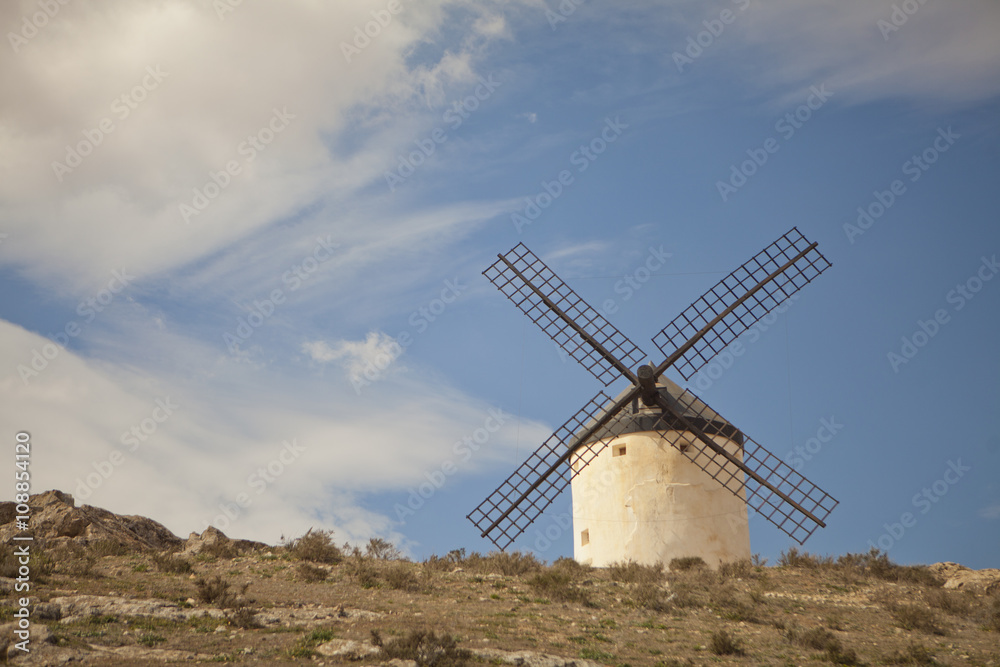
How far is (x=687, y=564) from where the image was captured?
18.2m

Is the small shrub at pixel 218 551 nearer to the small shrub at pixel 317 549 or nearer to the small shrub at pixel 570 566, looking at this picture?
the small shrub at pixel 317 549

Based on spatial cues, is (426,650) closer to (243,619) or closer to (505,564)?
(243,619)

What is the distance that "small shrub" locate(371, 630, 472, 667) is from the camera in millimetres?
10227

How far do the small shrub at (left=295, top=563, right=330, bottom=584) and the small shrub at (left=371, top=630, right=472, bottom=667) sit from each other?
5.02m

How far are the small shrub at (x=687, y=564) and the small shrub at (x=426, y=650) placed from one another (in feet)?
28.3

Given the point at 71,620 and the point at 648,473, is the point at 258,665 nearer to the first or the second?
the point at 71,620

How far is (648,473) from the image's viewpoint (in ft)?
62.3

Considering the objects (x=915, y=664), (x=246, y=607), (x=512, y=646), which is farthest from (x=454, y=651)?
(x=915, y=664)

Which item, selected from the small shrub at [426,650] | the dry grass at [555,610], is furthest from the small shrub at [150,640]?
the small shrub at [426,650]

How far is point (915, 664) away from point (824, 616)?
9.55ft

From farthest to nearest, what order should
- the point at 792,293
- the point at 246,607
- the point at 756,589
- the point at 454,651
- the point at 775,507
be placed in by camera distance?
the point at 792,293
the point at 775,507
the point at 756,589
the point at 246,607
the point at 454,651

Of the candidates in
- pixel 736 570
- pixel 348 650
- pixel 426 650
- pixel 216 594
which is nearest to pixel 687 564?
pixel 736 570

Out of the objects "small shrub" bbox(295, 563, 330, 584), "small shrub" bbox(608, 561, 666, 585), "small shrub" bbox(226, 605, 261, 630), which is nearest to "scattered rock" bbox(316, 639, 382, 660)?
"small shrub" bbox(226, 605, 261, 630)

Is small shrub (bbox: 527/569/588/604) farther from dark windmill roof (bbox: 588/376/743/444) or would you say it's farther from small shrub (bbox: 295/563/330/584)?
dark windmill roof (bbox: 588/376/743/444)
